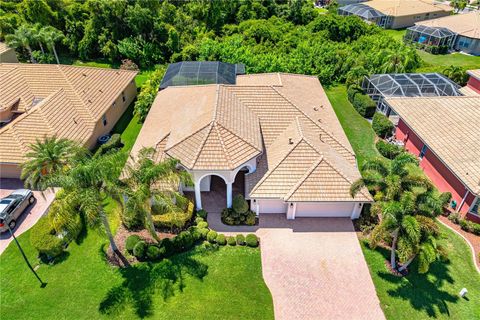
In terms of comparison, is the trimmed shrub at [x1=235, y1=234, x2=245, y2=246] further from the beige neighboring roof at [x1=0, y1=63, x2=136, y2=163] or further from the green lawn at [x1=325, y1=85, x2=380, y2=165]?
the beige neighboring roof at [x1=0, y1=63, x2=136, y2=163]

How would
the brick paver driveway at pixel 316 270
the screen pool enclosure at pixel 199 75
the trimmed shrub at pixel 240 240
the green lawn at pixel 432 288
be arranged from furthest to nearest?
1. the screen pool enclosure at pixel 199 75
2. the trimmed shrub at pixel 240 240
3. the brick paver driveway at pixel 316 270
4. the green lawn at pixel 432 288

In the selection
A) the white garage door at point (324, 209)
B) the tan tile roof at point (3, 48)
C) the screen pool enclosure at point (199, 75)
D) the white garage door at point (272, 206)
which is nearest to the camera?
the white garage door at point (324, 209)

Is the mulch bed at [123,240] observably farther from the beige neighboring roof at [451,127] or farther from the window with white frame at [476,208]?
the beige neighboring roof at [451,127]

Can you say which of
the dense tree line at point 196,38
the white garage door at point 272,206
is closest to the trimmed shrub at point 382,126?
the dense tree line at point 196,38

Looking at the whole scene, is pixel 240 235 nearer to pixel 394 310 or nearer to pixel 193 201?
pixel 193 201

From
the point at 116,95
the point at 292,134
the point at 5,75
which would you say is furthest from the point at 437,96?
the point at 5,75

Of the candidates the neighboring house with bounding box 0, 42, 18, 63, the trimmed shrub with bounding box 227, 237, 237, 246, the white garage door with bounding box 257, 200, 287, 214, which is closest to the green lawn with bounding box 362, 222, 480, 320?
the white garage door with bounding box 257, 200, 287, 214

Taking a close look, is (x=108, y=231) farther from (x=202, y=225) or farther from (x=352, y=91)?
(x=352, y=91)

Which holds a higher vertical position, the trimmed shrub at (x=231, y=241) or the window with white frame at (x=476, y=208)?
the window with white frame at (x=476, y=208)
